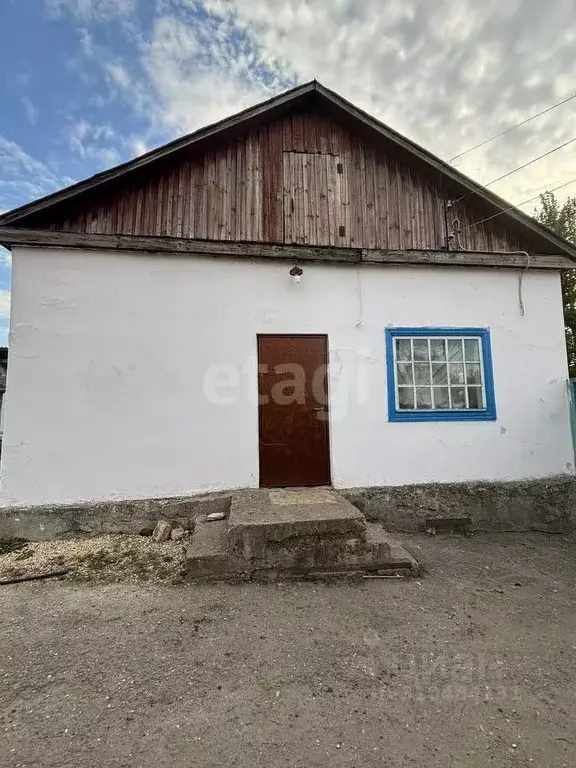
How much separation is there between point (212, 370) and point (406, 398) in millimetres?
2762

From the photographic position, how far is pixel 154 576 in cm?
398

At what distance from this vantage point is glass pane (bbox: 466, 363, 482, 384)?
5.97 metres

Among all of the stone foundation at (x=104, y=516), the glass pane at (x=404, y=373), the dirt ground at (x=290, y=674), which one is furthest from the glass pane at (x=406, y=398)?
the stone foundation at (x=104, y=516)

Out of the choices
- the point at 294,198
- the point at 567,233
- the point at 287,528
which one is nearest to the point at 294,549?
the point at 287,528

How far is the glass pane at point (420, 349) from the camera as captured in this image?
232 inches

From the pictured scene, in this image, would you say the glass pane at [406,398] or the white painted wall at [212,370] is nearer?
the white painted wall at [212,370]

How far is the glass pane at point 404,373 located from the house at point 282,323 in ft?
0.11

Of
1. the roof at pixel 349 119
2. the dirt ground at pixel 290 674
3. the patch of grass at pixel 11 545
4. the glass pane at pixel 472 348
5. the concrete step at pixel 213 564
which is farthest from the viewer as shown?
the glass pane at pixel 472 348

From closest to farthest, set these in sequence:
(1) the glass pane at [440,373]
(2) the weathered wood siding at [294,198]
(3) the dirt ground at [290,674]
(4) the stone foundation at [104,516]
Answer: (3) the dirt ground at [290,674], (4) the stone foundation at [104,516], (2) the weathered wood siding at [294,198], (1) the glass pane at [440,373]

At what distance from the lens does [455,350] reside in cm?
598

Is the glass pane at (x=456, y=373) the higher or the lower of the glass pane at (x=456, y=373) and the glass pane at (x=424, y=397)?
the higher

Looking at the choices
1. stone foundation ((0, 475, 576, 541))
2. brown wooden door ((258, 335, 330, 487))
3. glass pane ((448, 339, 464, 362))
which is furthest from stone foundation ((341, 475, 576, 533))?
glass pane ((448, 339, 464, 362))

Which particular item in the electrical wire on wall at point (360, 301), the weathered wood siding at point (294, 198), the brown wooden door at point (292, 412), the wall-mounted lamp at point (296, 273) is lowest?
the brown wooden door at point (292, 412)

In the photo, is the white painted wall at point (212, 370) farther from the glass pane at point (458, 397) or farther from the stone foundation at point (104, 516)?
the glass pane at point (458, 397)
